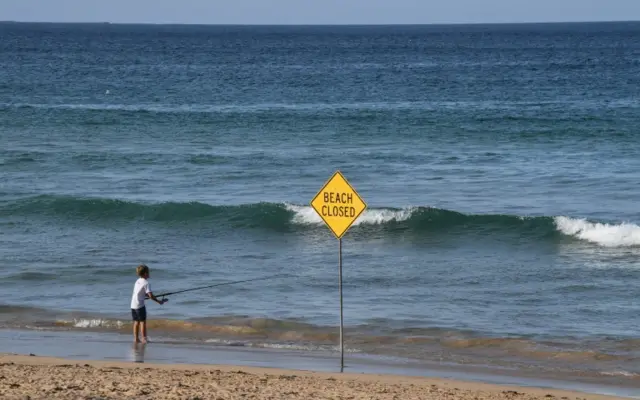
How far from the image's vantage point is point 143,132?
40750 mm

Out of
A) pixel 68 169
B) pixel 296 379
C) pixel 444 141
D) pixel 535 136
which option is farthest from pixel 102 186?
pixel 296 379

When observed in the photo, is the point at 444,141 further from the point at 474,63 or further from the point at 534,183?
the point at 474,63

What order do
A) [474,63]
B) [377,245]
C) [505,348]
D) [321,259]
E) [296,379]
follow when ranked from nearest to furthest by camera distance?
[296,379] → [505,348] → [321,259] → [377,245] → [474,63]

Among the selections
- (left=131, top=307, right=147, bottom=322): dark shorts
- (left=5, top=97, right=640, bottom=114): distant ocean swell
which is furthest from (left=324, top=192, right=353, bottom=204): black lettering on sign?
(left=5, top=97, right=640, bottom=114): distant ocean swell

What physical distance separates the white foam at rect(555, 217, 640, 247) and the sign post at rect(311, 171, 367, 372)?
33.5ft

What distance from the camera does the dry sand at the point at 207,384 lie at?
1073cm

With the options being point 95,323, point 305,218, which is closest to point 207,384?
point 95,323

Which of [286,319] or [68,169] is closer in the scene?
[286,319]

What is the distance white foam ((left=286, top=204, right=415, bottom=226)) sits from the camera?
24.7 m

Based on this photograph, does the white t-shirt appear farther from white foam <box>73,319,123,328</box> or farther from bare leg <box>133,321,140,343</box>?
white foam <box>73,319,123,328</box>

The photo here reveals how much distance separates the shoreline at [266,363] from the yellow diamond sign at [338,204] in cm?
172

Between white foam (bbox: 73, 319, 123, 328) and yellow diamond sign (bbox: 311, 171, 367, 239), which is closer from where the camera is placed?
yellow diamond sign (bbox: 311, 171, 367, 239)

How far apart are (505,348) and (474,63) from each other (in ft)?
251

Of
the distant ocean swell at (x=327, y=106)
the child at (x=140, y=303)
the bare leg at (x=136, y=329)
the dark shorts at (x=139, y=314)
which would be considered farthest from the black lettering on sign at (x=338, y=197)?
the distant ocean swell at (x=327, y=106)
